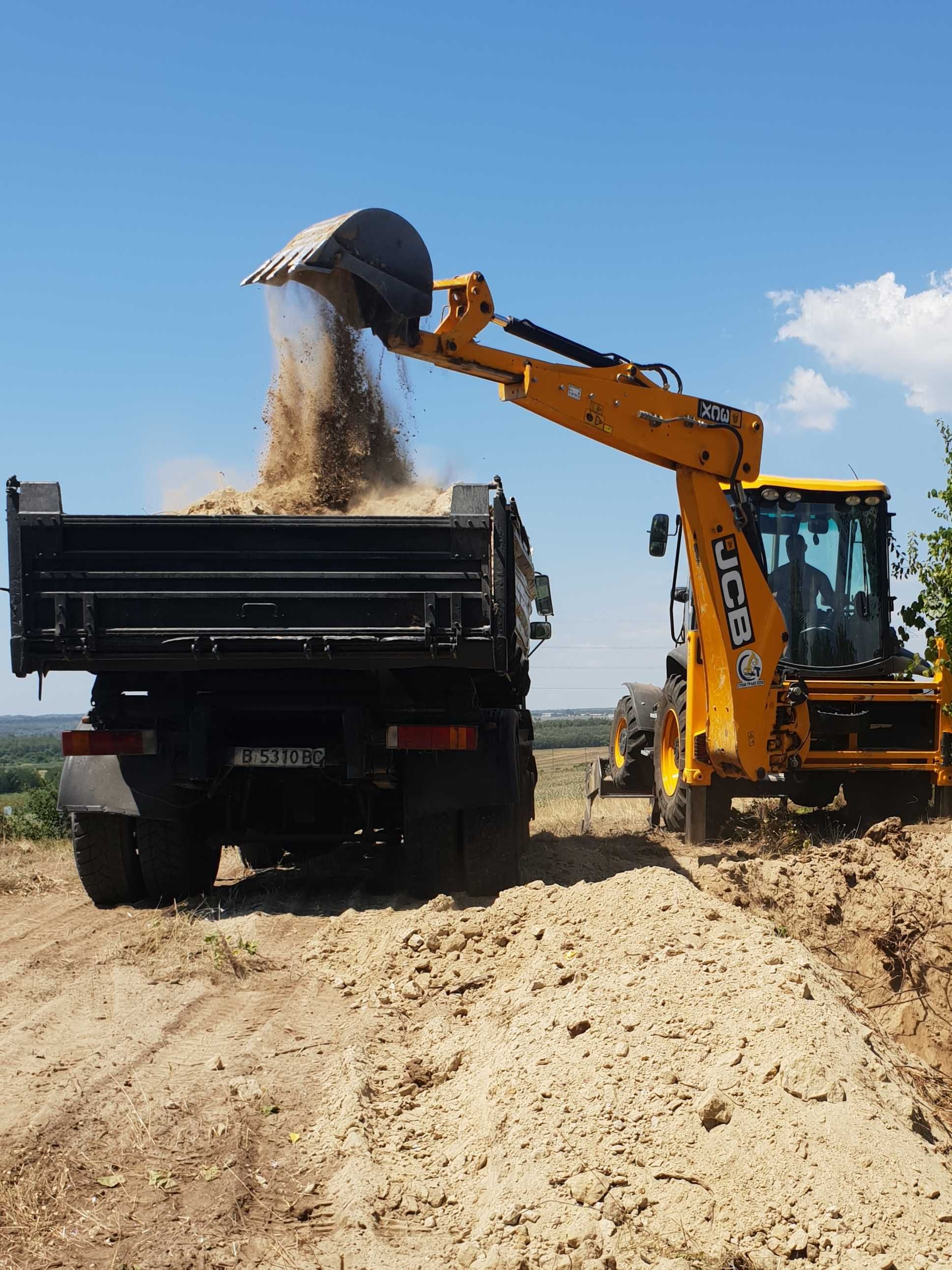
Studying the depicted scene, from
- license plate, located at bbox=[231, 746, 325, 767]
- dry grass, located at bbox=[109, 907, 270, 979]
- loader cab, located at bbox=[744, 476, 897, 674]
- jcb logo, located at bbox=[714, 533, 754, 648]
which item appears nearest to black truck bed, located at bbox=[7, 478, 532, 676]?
license plate, located at bbox=[231, 746, 325, 767]

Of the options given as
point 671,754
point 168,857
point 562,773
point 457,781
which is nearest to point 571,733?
point 562,773

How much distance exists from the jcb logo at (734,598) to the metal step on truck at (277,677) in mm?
1910

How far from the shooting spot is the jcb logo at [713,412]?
9.86 meters

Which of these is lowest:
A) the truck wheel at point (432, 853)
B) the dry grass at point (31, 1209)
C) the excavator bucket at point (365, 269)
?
the dry grass at point (31, 1209)

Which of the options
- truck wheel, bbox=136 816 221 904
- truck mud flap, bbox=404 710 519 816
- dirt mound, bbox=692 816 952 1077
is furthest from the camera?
truck wheel, bbox=136 816 221 904

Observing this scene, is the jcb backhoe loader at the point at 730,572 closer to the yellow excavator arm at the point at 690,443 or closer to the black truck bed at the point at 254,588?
the yellow excavator arm at the point at 690,443

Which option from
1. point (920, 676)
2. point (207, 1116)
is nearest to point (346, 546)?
point (207, 1116)

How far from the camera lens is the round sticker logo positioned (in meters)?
9.80

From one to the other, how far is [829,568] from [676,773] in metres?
2.51

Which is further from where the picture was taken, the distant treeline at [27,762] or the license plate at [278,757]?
the distant treeline at [27,762]

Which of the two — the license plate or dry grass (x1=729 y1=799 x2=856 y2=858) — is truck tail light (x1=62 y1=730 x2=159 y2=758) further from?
dry grass (x1=729 y1=799 x2=856 y2=858)

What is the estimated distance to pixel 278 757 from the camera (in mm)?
8016

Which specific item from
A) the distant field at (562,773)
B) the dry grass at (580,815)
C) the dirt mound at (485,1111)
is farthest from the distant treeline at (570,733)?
the dirt mound at (485,1111)

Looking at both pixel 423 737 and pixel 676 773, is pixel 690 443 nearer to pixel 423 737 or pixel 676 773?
pixel 423 737
